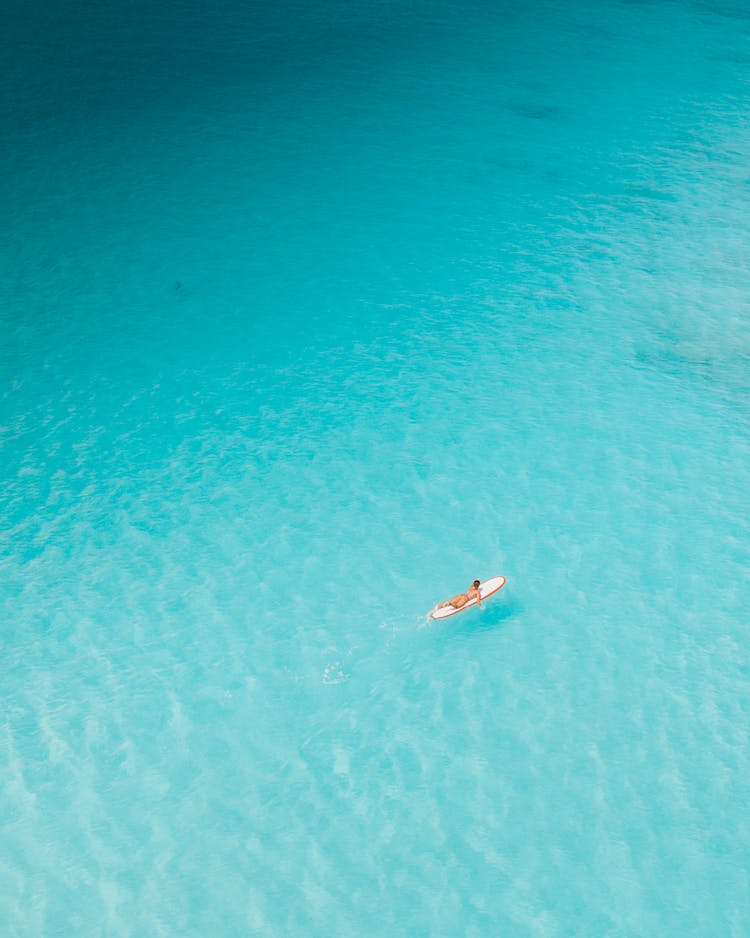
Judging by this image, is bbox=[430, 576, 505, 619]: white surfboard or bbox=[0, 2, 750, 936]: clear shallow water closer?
bbox=[0, 2, 750, 936]: clear shallow water

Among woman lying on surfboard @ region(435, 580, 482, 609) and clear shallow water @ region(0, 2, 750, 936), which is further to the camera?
woman lying on surfboard @ region(435, 580, 482, 609)

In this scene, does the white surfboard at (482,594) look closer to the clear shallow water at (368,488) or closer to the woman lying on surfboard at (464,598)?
the woman lying on surfboard at (464,598)

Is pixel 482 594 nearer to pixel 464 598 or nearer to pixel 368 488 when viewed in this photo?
pixel 464 598

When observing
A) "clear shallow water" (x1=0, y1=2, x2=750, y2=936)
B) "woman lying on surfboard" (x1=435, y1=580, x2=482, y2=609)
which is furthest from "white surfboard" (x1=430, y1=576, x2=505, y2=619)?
"clear shallow water" (x1=0, y1=2, x2=750, y2=936)

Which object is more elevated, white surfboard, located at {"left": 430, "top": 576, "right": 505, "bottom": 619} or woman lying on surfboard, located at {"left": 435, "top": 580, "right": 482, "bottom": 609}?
woman lying on surfboard, located at {"left": 435, "top": 580, "right": 482, "bottom": 609}

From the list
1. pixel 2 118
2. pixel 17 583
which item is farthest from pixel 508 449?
pixel 2 118

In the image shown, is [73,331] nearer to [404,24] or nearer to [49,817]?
[49,817]

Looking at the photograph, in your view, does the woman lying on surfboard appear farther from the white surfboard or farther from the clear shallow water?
the clear shallow water
